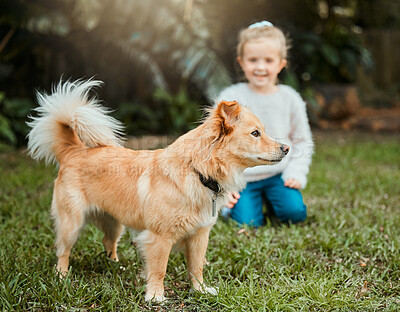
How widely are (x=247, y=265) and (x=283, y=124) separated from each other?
60.7 inches

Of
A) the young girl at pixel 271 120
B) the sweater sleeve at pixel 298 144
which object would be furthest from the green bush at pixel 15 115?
the sweater sleeve at pixel 298 144

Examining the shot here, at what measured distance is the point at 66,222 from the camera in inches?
107

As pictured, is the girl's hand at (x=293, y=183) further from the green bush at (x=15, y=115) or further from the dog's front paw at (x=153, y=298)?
the green bush at (x=15, y=115)

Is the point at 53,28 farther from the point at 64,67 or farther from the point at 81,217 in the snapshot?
the point at 81,217

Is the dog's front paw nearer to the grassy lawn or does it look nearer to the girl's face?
the grassy lawn

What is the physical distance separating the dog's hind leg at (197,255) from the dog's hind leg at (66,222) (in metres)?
0.75

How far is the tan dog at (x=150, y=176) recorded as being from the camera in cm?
237

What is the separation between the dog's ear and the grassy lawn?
39.5 inches

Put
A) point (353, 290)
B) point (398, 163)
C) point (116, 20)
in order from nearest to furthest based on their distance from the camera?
1. point (353, 290)
2. point (398, 163)
3. point (116, 20)

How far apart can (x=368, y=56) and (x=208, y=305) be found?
33.3ft

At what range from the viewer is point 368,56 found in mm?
10852

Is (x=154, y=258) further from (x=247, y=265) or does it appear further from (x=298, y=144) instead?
(x=298, y=144)

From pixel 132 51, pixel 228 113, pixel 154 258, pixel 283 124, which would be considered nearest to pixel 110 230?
pixel 154 258

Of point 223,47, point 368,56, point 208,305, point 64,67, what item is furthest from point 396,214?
point 368,56
